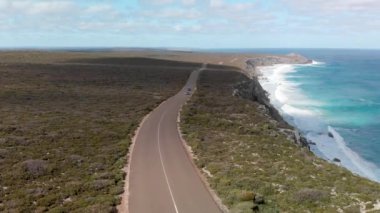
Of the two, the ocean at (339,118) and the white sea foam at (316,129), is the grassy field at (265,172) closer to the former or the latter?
the white sea foam at (316,129)

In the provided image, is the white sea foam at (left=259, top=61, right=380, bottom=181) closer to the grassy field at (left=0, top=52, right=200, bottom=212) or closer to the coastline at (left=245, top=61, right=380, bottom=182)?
the coastline at (left=245, top=61, right=380, bottom=182)

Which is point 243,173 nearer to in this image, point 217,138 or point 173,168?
point 173,168

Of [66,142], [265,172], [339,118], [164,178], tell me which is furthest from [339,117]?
[164,178]

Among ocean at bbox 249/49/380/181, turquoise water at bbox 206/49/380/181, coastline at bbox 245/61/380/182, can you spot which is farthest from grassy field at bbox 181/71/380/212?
turquoise water at bbox 206/49/380/181

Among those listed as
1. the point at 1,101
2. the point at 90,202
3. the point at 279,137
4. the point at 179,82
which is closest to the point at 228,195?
the point at 90,202

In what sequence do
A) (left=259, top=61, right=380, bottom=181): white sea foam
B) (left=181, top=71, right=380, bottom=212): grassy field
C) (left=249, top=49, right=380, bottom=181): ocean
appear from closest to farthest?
(left=181, top=71, right=380, bottom=212): grassy field → (left=259, top=61, right=380, bottom=181): white sea foam → (left=249, top=49, right=380, bottom=181): ocean
